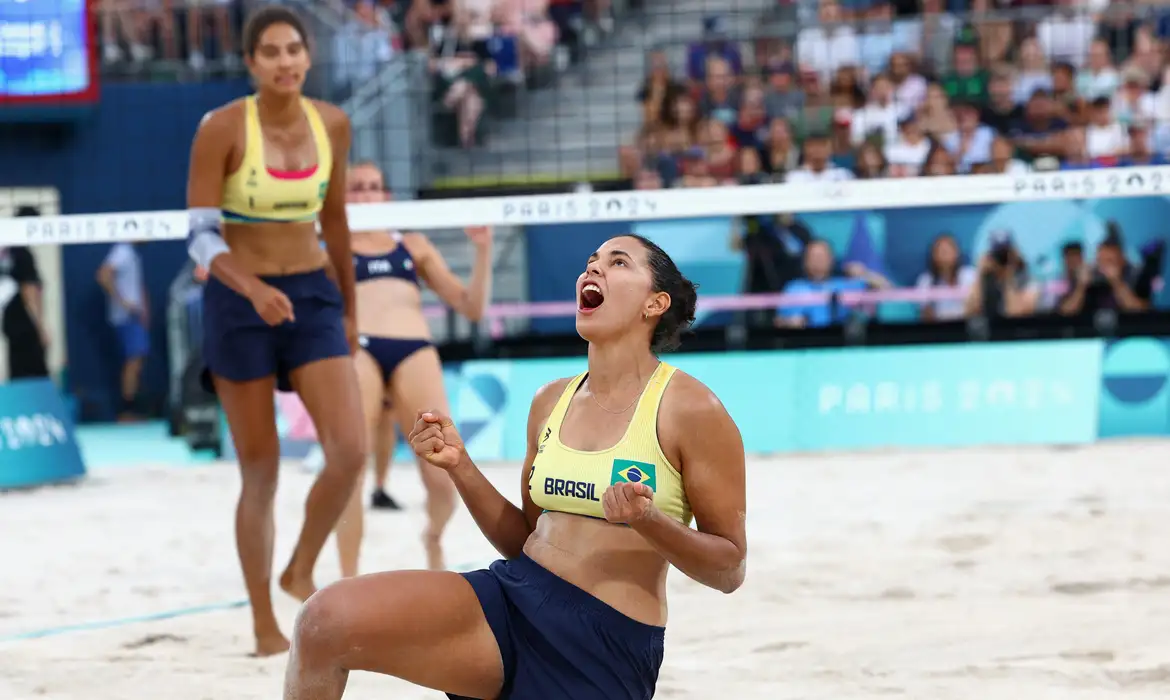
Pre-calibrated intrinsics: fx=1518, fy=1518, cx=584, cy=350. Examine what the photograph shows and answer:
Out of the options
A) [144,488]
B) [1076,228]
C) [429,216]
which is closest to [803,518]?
[429,216]

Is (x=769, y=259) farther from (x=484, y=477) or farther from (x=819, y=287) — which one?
(x=484, y=477)

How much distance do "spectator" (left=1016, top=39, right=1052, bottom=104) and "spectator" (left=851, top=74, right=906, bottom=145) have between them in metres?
0.96

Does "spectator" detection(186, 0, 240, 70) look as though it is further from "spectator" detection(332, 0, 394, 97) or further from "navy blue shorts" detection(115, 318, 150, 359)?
"navy blue shorts" detection(115, 318, 150, 359)

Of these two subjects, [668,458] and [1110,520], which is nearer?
[668,458]

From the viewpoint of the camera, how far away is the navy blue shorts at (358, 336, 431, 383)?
18.9 feet

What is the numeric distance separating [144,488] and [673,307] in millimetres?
6448

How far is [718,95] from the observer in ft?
35.9

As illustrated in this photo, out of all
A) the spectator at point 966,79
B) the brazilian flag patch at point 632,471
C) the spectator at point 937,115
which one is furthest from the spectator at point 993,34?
the brazilian flag patch at point 632,471

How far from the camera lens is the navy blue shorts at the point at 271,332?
14.5 feet

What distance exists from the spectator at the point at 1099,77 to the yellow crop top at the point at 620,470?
884 cm

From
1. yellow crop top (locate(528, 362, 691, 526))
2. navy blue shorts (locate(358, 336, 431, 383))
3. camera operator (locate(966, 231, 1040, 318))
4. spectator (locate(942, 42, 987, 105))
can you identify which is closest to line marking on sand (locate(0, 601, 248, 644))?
navy blue shorts (locate(358, 336, 431, 383))

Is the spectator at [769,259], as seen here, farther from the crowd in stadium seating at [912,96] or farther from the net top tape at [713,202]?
the net top tape at [713,202]

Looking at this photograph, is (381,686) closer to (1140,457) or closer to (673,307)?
(673,307)

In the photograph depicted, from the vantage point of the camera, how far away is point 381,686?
4223mm
